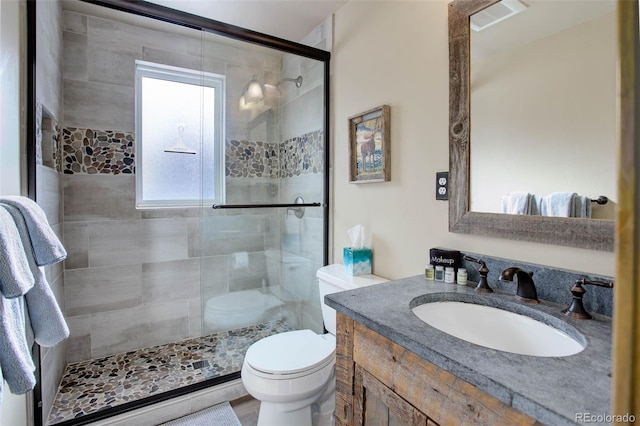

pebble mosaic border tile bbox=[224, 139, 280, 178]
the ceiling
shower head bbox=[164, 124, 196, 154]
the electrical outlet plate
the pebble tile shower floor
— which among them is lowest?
the pebble tile shower floor

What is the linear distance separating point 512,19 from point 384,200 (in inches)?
34.8

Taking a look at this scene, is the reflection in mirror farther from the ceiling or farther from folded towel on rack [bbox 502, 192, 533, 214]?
the ceiling

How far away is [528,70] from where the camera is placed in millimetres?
1048

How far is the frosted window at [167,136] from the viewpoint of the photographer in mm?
2272

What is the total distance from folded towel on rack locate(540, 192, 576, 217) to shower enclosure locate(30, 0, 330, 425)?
4.21 ft

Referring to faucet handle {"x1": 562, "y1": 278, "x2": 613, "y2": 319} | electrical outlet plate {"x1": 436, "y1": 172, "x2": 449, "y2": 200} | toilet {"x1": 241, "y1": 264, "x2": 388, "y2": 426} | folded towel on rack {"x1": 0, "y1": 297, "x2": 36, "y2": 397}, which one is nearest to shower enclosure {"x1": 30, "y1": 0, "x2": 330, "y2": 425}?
toilet {"x1": 241, "y1": 264, "x2": 388, "y2": 426}

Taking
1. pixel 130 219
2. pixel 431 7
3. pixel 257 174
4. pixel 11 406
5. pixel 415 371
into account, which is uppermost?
pixel 431 7

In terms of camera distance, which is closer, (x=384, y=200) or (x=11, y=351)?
(x=11, y=351)

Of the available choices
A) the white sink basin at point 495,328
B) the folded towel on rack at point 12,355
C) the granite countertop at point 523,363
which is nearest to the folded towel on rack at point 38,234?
the folded towel on rack at point 12,355

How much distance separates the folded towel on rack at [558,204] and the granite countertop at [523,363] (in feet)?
0.92

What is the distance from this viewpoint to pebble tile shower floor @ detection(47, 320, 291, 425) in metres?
1.75

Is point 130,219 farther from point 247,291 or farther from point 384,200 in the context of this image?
point 384,200

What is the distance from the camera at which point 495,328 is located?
990 millimetres

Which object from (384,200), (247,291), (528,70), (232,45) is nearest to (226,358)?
(247,291)
